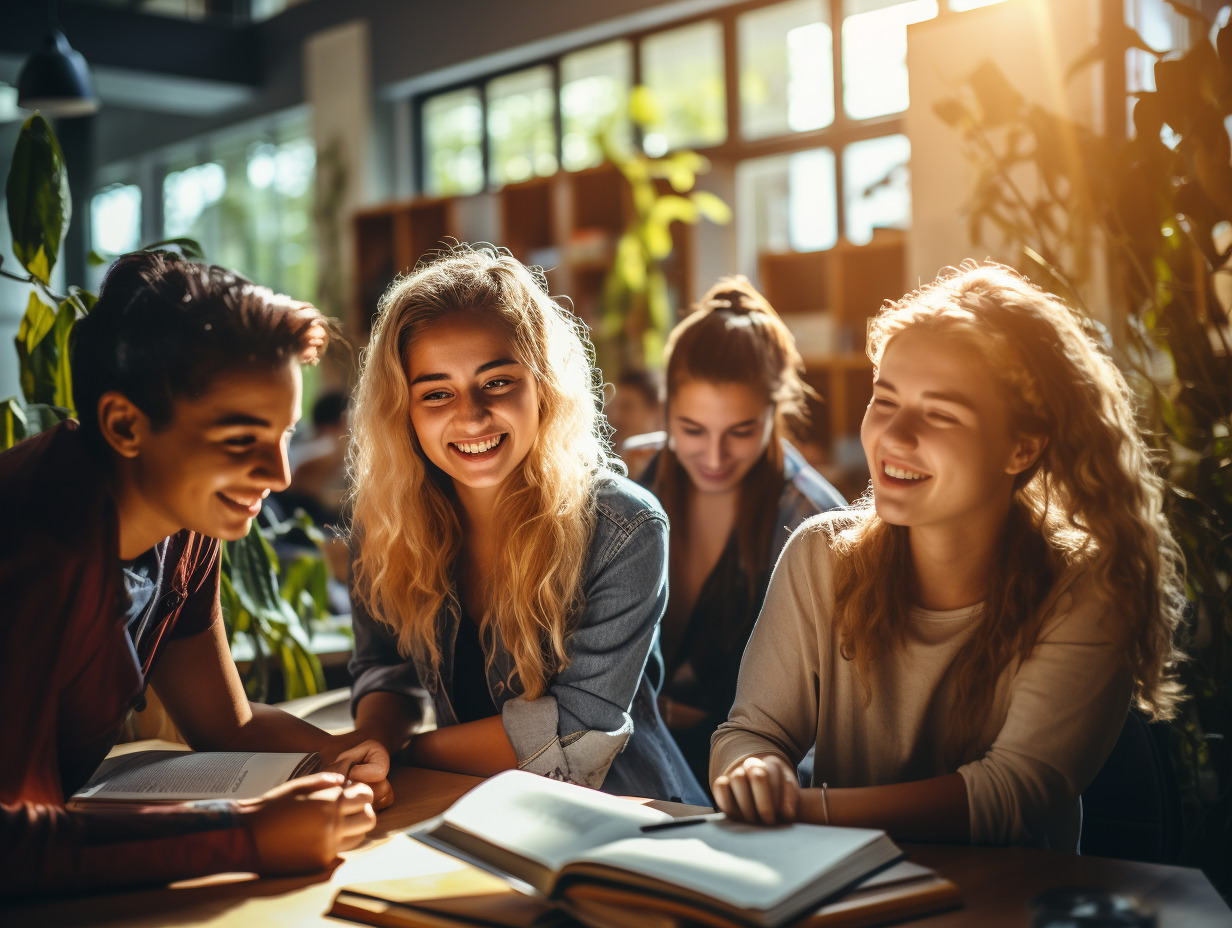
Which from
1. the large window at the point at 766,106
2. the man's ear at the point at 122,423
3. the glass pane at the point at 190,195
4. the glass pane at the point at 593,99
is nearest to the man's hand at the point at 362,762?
the man's ear at the point at 122,423

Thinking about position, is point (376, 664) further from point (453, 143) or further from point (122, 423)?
point (453, 143)

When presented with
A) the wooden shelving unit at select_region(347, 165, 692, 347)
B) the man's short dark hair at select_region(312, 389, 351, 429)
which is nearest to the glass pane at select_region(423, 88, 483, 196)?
the wooden shelving unit at select_region(347, 165, 692, 347)

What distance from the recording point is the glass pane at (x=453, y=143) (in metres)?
7.66

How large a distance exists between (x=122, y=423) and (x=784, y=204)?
17.9ft

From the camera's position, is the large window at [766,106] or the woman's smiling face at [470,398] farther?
the large window at [766,106]

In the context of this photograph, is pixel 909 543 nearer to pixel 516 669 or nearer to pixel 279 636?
pixel 516 669

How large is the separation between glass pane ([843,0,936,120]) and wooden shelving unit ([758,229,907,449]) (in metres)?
0.81

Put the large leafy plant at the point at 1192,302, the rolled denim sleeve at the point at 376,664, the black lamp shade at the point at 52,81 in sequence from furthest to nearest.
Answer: the black lamp shade at the point at 52,81, the large leafy plant at the point at 1192,302, the rolled denim sleeve at the point at 376,664

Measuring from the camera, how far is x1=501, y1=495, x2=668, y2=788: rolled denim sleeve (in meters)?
1.47

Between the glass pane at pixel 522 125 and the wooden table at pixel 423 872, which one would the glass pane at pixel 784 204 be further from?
the wooden table at pixel 423 872

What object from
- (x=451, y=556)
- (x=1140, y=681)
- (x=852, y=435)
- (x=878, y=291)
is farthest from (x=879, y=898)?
(x=878, y=291)

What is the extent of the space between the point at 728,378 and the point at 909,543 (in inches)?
33.4

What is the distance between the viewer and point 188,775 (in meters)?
1.26

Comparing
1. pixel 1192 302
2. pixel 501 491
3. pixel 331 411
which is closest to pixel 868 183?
pixel 331 411
